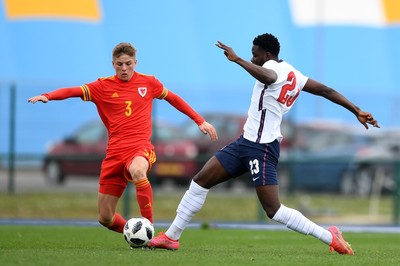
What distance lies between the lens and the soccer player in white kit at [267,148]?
965 cm

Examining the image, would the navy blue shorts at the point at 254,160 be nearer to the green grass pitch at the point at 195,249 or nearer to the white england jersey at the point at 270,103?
the white england jersey at the point at 270,103

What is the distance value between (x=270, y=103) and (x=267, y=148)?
0.44 meters

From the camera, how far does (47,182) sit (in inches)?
723

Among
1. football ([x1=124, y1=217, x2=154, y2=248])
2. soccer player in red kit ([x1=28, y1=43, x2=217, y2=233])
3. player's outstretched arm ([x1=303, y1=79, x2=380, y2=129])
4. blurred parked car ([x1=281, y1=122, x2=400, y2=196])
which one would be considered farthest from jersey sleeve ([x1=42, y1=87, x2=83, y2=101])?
blurred parked car ([x1=281, y1=122, x2=400, y2=196])

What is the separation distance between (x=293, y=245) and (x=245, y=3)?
1724 centimetres

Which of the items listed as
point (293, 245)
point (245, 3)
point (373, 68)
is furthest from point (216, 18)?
point (293, 245)

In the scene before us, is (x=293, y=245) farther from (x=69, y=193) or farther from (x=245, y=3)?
A: (x=245, y=3)

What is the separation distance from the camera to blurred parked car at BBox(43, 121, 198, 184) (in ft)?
61.0

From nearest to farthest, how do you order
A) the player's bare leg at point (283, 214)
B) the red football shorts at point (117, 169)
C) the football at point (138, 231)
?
the player's bare leg at point (283, 214)
the football at point (138, 231)
the red football shorts at point (117, 169)

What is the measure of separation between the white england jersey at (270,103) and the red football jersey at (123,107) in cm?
120

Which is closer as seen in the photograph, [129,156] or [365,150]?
[129,156]

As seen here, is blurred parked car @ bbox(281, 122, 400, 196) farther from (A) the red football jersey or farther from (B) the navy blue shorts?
(B) the navy blue shorts

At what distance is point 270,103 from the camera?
382 inches

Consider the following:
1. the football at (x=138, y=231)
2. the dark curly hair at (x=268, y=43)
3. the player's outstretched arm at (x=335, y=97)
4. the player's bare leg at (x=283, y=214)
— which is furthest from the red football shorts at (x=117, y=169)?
the player's outstretched arm at (x=335, y=97)
